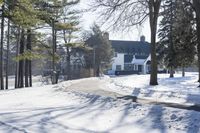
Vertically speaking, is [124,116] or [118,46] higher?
[118,46]

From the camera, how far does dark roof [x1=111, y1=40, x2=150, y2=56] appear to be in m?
110

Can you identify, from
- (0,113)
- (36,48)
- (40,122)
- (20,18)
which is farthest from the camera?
(36,48)

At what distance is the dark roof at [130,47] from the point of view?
110 meters

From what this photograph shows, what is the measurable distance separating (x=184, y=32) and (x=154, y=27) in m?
3.77

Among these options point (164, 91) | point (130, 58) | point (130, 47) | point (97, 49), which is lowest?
point (164, 91)

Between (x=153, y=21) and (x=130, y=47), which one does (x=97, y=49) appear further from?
(x=153, y=21)

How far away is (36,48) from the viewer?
44844 mm

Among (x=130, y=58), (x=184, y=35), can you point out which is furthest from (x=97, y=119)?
(x=130, y=58)

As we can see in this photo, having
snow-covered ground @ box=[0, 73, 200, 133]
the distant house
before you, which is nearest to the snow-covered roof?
the distant house

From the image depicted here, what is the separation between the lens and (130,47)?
112375mm

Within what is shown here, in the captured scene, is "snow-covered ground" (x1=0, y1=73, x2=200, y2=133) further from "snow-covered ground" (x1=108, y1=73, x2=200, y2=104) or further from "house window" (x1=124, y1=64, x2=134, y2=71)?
"house window" (x1=124, y1=64, x2=134, y2=71)

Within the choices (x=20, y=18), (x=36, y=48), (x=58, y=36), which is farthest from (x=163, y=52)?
(x=20, y=18)

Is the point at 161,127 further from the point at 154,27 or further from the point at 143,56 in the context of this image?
the point at 143,56

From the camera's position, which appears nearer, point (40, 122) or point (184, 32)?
point (40, 122)
